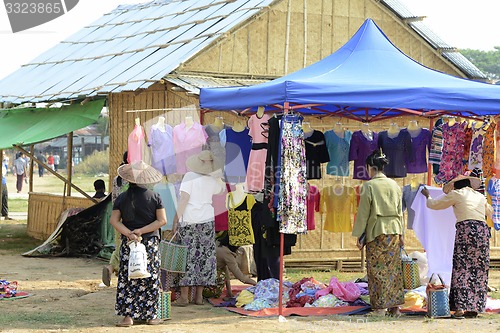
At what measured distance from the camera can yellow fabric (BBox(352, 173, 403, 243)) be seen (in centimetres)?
926

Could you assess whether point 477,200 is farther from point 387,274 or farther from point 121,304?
point 121,304

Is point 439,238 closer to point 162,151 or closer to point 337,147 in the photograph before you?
point 337,147

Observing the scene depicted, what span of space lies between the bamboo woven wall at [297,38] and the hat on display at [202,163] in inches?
155

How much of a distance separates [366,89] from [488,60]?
224 feet

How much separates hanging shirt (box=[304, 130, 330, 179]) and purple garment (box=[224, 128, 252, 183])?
2.34ft

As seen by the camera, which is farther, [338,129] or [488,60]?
[488,60]

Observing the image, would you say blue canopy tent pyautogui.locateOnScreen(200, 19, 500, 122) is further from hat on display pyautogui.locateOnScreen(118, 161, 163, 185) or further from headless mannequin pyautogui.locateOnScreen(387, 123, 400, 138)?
hat on display pyautogui.locateOnScreen(118, 161, 163, 185)

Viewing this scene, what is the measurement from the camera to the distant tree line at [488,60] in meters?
74.2

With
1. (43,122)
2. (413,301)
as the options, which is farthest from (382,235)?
(43,122)

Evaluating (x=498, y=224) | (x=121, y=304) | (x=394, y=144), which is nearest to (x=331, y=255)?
(x=394, y=144)

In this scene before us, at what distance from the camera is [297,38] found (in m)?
14.8

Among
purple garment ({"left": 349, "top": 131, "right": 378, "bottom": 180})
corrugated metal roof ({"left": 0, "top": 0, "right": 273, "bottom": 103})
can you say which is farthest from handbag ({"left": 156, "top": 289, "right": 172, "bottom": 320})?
corrugated metal roof ({"left": 0, "top": 0, "right": 273, "bottom": 103})

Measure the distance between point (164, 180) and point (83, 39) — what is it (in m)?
9.80

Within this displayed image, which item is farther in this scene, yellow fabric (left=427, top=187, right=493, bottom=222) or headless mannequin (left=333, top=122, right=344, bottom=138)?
headless mannequin (left=333, top=122, right=344, bottom=138)
